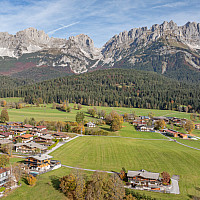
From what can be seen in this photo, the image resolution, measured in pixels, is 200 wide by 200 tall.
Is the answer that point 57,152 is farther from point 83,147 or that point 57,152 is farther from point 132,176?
point 132,176

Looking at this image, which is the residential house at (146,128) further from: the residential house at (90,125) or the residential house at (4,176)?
the residential house at (4,176)

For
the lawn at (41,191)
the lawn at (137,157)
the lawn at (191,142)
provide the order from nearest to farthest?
the lawn at (41,191) < the lawn at (137,157) < the lawn at (191,142)

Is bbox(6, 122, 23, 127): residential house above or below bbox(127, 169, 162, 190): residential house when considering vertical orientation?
above

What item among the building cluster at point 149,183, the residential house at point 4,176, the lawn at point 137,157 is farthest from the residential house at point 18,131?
the building cluster at point 149,183

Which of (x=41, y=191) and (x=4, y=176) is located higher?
(x=4, y=176)

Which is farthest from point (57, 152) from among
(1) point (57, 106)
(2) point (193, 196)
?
(1) point (57, 106)

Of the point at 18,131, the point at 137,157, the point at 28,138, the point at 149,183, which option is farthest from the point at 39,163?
the point at 18,131

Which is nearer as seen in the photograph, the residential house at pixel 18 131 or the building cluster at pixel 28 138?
the building cluster at pixel 28 138

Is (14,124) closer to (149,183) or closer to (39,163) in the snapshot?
(39,163)

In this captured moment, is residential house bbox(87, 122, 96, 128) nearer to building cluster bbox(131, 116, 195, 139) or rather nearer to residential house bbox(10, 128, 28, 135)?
building cluster bbox(131, 116, 195, 139)

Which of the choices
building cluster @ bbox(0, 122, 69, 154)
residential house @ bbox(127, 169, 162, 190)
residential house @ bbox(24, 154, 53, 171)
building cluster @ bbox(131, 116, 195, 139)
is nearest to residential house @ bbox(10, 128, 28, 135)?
building cluster @ bbox(0, 122, 69, 154)
